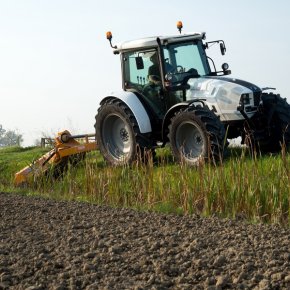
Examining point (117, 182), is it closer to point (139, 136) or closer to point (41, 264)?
point (139, 136)

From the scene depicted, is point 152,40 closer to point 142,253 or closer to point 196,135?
point 196,135

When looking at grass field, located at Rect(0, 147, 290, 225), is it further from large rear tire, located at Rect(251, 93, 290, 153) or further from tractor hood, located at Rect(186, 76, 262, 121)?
tractor hood, located at Rect(186, 76, 262, 121)

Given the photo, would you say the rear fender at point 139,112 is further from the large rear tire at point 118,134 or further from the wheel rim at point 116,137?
the wheel rim at point 116,137

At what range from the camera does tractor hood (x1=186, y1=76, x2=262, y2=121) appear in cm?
920

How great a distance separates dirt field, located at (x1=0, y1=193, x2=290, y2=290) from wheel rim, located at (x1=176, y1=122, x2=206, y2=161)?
115 inches

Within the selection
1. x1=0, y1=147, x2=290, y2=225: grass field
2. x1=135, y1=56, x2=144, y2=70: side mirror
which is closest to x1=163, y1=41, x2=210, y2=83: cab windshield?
x1=135, y1=56, x2=144, y2=70: side mirror

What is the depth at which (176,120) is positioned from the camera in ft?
29.8

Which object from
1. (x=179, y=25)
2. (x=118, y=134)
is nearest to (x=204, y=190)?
(x=118, y=134)

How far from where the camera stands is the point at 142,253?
15.1 feet

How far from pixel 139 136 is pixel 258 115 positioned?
74.1 inches

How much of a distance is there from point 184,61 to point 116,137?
1847 millimetres

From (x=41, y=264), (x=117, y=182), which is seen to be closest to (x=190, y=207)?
(x=117, y=182)

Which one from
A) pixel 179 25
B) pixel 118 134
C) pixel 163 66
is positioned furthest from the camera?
pixel 118 134

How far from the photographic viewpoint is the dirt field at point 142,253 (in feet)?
13.0
